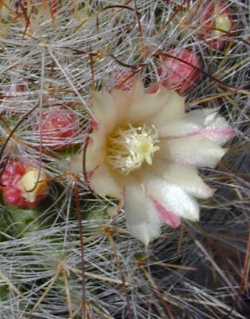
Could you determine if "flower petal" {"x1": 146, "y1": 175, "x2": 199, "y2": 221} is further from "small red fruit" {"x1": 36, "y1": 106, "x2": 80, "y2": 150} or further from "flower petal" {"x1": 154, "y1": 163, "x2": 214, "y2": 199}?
"small red fruit" {"x1": 36, "y1": 106, "x2": 80, "y2": 150}

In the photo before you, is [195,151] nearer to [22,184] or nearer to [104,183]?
[104,183]

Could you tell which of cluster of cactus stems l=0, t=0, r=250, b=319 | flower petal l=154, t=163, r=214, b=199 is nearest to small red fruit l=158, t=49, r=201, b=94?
cluster of cactus stems l=0, t=0, r=250, b=319

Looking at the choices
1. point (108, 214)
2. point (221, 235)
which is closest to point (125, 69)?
point (108, 214)

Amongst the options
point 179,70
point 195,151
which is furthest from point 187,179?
point 179,70

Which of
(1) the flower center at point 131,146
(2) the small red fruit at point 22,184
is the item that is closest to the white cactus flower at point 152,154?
(1) the flower center at point 131,146

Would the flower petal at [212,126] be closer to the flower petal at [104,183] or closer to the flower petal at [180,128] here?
the flower petal at [180,128]

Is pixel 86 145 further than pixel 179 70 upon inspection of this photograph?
No

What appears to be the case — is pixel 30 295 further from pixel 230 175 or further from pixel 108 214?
pixel 230 175
